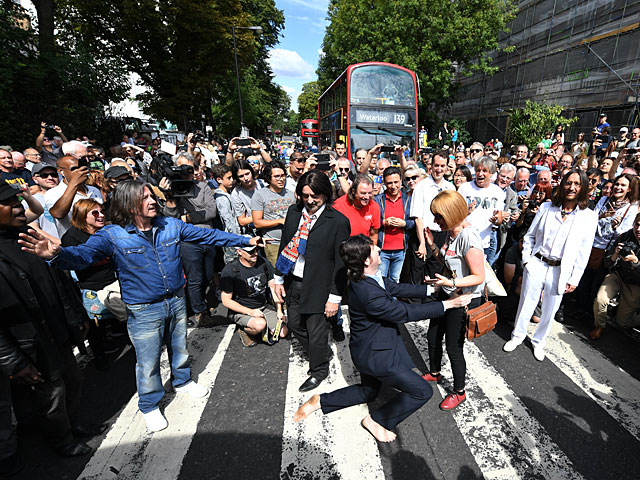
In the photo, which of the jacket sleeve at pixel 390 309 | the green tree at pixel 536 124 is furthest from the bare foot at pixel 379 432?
the green tree at pixel 536 124

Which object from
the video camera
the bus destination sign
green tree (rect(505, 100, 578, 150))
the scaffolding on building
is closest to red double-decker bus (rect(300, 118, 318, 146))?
the scaffolding on building

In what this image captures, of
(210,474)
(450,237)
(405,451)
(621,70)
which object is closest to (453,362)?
(405,451)

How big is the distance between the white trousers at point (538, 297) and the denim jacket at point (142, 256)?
3751mm

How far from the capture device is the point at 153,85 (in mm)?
21672

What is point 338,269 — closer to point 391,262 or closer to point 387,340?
point 387,340

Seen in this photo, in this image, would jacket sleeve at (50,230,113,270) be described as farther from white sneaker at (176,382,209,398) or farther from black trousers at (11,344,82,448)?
white sneaker at (176,382,209,398)

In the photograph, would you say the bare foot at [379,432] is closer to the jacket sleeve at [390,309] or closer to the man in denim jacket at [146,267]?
the jacket sleeve at [390,309]

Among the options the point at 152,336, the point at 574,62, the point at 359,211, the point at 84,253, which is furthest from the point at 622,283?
the point at 574,62

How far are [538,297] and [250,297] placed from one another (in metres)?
3.36

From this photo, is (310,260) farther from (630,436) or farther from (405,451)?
(630,436)

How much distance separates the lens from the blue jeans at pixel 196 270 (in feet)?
14.6

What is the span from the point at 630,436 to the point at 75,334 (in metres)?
4.64

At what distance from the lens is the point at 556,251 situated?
3.52 metres

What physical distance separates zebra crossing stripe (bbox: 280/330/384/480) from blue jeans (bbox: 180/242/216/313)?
1.95 meters
